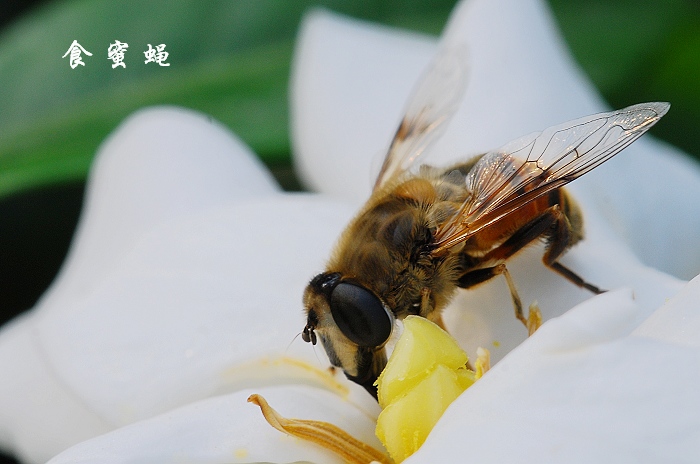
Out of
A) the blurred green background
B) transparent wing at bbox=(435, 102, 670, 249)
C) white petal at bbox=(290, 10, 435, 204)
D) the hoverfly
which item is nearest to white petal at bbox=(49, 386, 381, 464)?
the hoverfly

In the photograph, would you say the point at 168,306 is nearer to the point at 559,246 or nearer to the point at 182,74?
the point at 559,246

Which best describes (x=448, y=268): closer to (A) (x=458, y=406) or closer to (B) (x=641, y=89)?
(A) (x=458, y=406)

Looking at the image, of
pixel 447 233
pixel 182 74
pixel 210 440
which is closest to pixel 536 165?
→ pixel 447 233

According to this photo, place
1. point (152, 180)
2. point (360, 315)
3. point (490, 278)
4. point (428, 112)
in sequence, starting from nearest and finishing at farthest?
point (360, 315) < point (490, 278) < point (428, 112) < point (152, 180)

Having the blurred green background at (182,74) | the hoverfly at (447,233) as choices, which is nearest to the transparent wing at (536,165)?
the hoverfly at (447,233)

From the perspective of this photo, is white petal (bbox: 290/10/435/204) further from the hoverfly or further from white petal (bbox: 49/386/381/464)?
white petal (bbox: 49/386/381/464)
